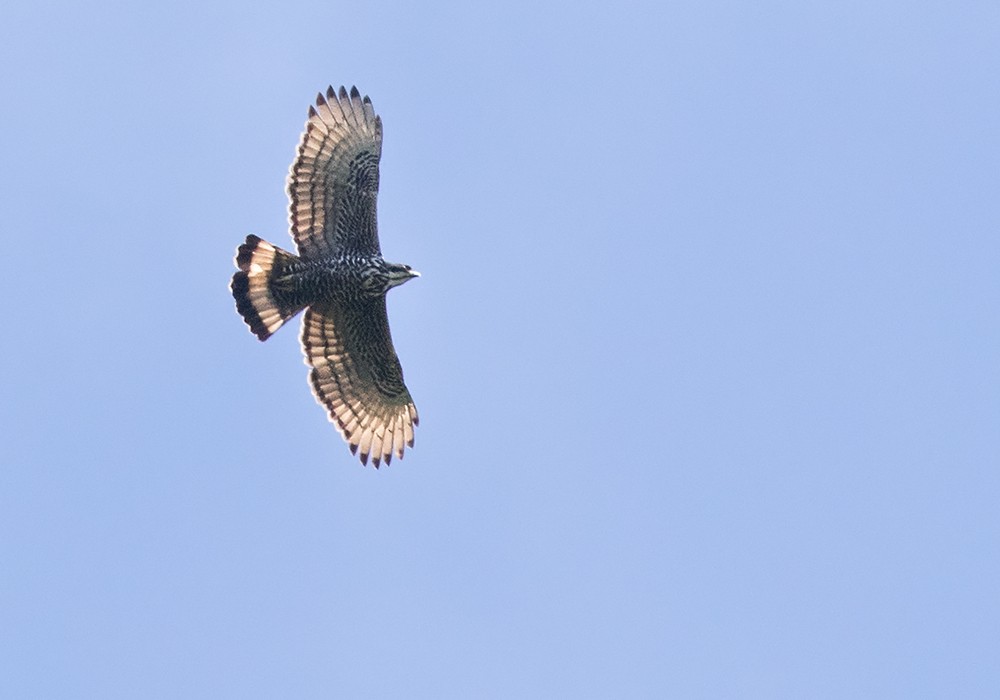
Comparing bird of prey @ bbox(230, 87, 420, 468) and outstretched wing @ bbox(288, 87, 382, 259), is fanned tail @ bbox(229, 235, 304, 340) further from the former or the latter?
outstretched wing @ bbox(288, 87, 382, 259)

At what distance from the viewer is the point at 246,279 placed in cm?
2531

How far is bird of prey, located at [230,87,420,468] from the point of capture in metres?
25.4

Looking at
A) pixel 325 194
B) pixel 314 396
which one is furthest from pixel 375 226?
pixel 314 396

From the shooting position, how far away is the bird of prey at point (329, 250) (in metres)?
25.4

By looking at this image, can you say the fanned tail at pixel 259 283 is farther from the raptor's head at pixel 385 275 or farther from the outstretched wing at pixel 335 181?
the raptor's head at pixel 385 275

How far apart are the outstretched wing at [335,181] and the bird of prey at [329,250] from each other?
14 millimetres

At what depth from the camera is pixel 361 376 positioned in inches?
1061

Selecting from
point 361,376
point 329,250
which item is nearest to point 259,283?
point 329,250

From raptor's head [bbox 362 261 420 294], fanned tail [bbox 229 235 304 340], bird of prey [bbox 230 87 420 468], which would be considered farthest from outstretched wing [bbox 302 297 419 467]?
fanned tail [bbox 229 235 304 340]

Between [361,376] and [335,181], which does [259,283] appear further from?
[361,376]


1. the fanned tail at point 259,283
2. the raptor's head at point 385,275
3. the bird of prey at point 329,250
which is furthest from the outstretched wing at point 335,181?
the fanned tail at point 259,283

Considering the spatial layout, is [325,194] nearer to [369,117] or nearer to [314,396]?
[369,117]

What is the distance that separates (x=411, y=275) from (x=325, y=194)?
1.70 meters

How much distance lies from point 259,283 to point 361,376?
2.44 meters
